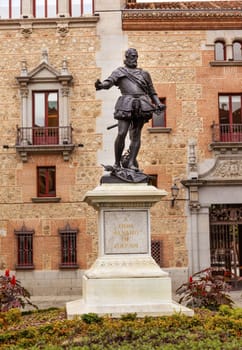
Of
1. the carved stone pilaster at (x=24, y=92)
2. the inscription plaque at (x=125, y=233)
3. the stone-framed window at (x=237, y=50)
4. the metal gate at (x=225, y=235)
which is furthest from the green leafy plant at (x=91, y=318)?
the stone-framed window at (x=237, y=50)

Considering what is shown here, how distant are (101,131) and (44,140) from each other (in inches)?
87.9

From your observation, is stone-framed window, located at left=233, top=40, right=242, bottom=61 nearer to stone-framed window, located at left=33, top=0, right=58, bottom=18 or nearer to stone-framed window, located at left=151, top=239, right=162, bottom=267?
stone-framed window, located at left=33, top=0, right=58, bottom=18

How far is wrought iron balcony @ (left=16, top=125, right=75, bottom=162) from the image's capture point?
73.2 feet

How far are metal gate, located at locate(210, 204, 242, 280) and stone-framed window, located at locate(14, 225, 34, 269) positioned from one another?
7.02 metres

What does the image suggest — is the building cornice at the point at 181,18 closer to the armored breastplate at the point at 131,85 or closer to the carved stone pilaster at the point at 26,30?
the carved stone pilaster at the point at 26,30

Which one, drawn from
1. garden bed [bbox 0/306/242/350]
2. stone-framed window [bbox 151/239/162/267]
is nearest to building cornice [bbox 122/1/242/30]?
stone-framed window [bbox 151/239/162/267]

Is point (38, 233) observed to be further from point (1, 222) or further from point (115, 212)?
point (115, 212)

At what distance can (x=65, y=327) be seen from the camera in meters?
8.78

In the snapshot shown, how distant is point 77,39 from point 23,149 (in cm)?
486

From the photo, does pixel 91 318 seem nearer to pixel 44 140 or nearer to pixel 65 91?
pixel 44 140

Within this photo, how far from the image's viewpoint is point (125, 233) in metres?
10.6

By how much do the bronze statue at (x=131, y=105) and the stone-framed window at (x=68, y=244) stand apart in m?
11.5

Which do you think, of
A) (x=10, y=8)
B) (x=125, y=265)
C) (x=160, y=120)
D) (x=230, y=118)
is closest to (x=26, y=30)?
(x=10, y=8)

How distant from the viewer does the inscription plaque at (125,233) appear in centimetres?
1054
